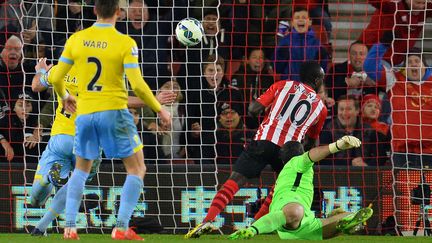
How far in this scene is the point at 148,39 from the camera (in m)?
16.2

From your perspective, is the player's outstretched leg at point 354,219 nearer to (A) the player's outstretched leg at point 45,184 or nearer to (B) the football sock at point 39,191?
(A) the player's outstretched leg at point 45,184

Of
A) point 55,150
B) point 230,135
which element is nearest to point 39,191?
point 55,150

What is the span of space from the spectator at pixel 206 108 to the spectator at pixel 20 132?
210 cm

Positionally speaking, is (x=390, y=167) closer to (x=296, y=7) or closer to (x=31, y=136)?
(x=296, y=7)

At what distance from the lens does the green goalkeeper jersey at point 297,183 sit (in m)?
11.6

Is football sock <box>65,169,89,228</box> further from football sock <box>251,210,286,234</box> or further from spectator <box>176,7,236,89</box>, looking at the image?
spectator <box>176,7,236,89</box>

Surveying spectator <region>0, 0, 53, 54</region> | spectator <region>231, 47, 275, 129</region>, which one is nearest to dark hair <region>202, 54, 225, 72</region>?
spectator <region>231, 47, 275, 129</region>

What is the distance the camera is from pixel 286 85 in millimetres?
12758

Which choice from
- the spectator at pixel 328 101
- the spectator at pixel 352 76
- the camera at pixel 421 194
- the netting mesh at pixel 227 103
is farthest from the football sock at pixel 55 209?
the spectator at pixel 352 76

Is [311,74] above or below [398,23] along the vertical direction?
below

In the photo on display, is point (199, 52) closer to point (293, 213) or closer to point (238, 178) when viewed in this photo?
point (238, 178)

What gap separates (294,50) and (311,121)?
3594 millimetres

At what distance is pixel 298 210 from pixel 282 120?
1.60 m

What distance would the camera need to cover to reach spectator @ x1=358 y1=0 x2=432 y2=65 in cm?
1634
